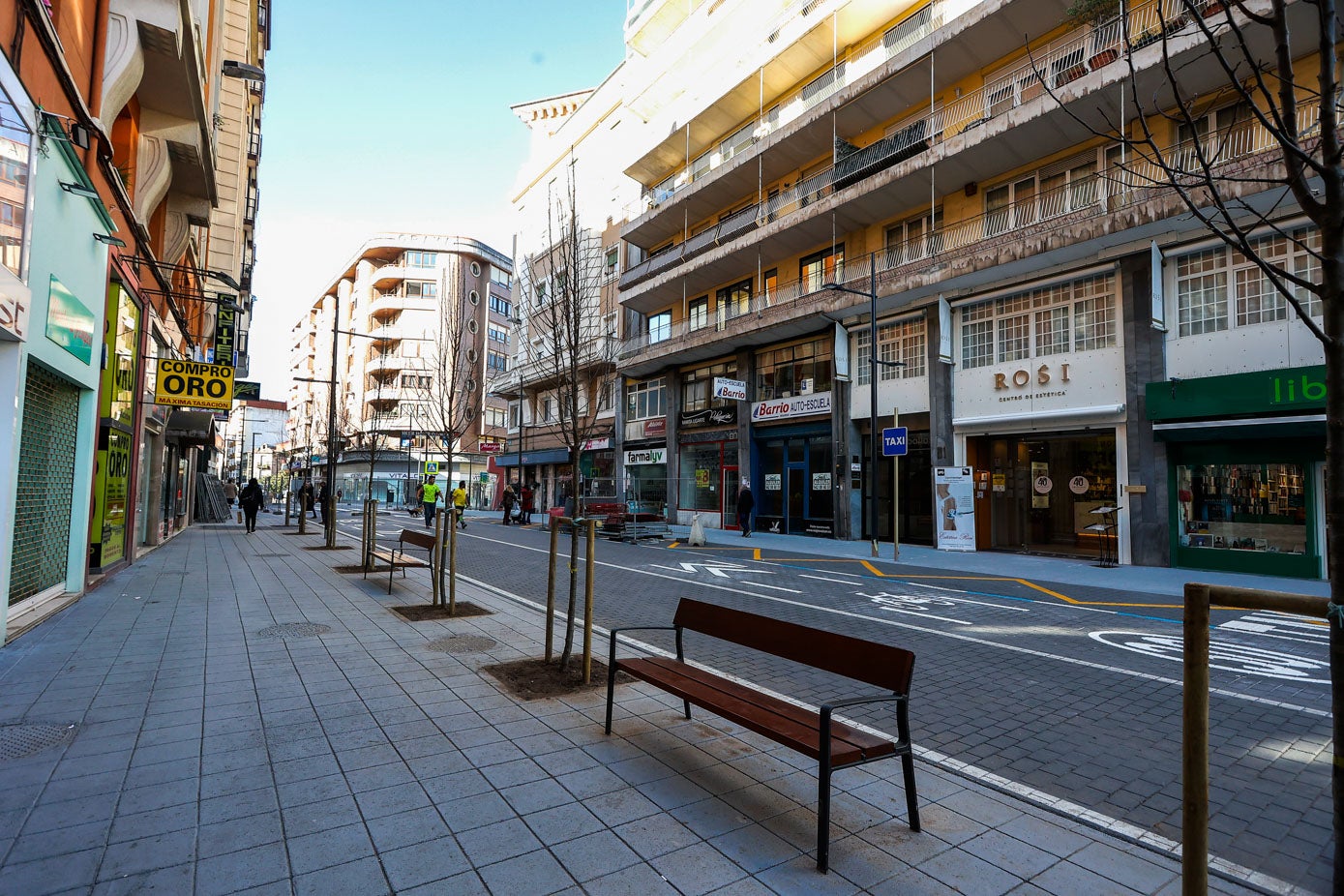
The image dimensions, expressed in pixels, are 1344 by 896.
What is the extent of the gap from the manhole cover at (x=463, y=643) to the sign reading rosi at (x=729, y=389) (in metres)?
18.5

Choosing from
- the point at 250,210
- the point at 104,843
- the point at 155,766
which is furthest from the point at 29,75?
the point at 250,210

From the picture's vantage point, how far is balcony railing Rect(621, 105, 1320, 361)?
48.7 feet

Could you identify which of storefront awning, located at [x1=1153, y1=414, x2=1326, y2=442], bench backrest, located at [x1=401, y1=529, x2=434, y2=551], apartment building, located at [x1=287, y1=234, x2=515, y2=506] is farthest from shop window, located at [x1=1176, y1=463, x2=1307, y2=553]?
apartment building, located at [x1=287, y1=234, x2=515, y2=506]

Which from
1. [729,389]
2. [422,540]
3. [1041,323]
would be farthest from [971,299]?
[422,540]

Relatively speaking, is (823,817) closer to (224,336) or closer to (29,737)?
(29,737)

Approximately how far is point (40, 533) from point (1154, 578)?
716 inches

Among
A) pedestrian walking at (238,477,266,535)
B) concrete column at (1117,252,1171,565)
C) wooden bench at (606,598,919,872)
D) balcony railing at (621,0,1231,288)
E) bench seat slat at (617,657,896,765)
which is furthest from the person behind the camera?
pedestrian walking at (238,477,266,535)

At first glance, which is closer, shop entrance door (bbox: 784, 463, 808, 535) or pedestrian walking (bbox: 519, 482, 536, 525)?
shop entrance door (bbox: 784, 463, 808, 535)

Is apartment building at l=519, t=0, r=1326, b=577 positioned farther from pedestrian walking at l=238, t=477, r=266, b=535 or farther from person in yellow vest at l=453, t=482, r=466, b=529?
pedestrian walking at l=238, t=477, r=266, b=535

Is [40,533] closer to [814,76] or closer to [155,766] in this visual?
[155,766]

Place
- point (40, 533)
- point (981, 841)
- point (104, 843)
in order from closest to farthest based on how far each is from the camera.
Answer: point (104, 843)
point (981, 841)
point (40, 533)

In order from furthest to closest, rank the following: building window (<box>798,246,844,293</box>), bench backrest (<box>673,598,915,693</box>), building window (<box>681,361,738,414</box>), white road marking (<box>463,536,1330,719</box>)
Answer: building window (<box>681,361,738,414</box>)
building window (<box>798,246,844,293</box>)
white road marking (<box>463,536,1330,719</box>)
bench backrest (<box>673,598,915,693</box>)

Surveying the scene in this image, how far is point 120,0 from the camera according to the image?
31.3ft

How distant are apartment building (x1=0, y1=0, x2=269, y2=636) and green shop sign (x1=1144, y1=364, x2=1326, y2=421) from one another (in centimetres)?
1919
